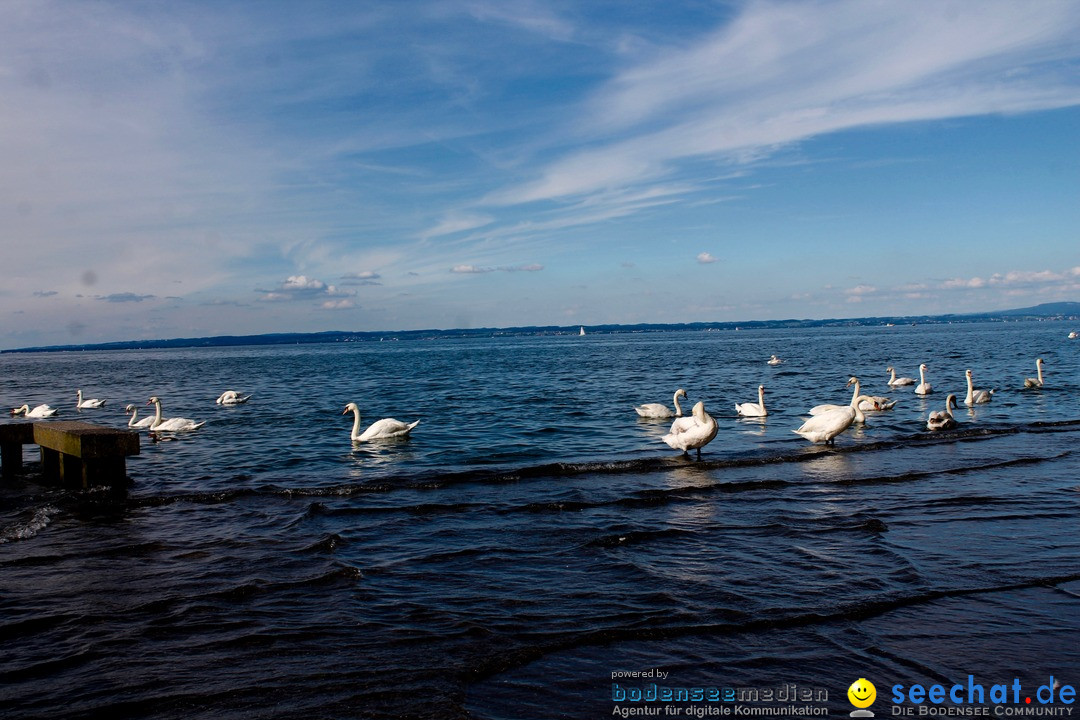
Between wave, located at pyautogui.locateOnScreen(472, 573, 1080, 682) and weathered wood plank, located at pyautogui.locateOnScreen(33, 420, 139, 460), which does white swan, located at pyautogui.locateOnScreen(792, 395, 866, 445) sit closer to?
wave, located at pyautogui.locateOnScreen(472, 573, 1080, 682)

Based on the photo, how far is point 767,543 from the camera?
28.1ft

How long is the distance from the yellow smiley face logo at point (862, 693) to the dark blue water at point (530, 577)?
9 centimetres

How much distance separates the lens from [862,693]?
4934 mm

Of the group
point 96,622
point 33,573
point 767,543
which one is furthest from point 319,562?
point 767,543

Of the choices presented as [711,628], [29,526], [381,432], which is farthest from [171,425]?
[711,628]

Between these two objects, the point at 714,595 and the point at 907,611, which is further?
the point at 714,595

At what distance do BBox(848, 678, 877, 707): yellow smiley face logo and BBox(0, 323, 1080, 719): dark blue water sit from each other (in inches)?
3.6

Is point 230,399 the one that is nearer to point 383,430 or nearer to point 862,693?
point 383,430

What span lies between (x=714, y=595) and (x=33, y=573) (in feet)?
23.4

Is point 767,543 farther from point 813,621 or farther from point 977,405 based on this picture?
point 977,405

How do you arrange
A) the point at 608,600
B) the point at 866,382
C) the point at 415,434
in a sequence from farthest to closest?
the point at 866,382
the point at 415,434
the point at 608,600

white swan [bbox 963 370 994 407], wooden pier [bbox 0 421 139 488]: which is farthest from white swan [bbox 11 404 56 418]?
white swan [bbox 963 370 994 407]

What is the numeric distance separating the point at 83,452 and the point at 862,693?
37.4ft

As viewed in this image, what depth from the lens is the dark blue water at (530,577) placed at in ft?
17.4
